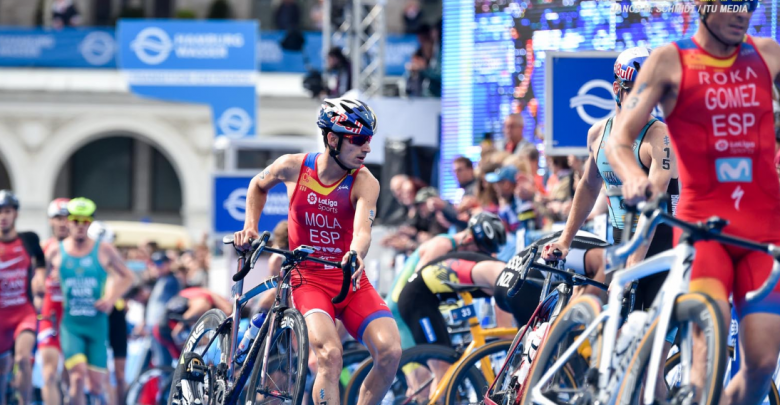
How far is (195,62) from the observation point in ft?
70.1

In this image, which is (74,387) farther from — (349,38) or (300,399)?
(349,38)

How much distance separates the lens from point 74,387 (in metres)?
11.2

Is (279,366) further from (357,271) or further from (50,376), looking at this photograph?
(50,376)

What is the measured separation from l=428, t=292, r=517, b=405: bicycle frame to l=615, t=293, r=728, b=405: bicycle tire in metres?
2.53

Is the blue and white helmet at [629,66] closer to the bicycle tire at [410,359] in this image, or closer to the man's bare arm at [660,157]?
the man's bare arm at [660,157]

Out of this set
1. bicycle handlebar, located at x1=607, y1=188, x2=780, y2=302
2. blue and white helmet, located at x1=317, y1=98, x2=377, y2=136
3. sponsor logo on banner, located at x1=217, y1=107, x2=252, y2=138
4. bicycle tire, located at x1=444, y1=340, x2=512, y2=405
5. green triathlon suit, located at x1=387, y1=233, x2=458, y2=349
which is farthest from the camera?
sponsor logo on banner, located at x1=217, y1=107, x2=252, y2=138

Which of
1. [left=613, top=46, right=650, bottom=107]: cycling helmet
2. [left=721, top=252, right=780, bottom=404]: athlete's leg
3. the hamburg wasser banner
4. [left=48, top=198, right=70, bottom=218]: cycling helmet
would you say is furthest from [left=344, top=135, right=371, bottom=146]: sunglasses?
the hamburg wasser banner

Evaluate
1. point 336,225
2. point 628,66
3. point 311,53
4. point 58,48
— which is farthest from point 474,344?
point 58,48

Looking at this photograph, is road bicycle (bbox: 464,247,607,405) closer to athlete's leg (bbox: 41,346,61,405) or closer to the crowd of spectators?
the crowd of spectators

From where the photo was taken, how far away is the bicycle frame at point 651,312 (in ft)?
13.8

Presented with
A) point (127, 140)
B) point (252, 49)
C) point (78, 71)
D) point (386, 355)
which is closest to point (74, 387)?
point (386, 355)

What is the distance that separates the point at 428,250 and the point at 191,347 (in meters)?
2.29

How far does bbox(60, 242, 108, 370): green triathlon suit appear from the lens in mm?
11523

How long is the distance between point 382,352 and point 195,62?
51.8 ft
